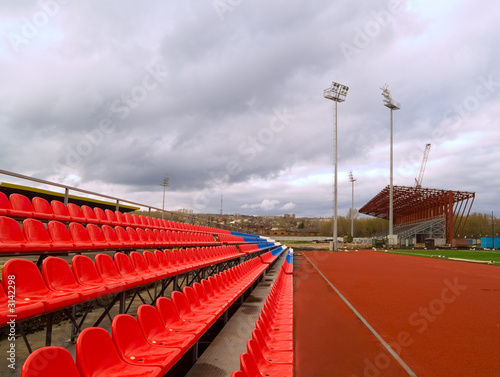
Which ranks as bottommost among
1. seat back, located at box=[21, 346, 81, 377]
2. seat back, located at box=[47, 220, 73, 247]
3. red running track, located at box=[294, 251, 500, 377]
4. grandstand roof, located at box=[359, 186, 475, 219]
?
red running track, located at box=[294, 251, 500, 377]

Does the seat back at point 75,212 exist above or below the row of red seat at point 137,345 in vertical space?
above

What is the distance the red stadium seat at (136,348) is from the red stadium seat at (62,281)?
1.78 ft

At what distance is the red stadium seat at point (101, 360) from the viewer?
1.74 m

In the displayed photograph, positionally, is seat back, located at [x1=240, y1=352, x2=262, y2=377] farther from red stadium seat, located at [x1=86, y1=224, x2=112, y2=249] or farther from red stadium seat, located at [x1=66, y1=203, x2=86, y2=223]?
red stadium seat, located at [x1=66, y1=203, x2=86, y2=223]

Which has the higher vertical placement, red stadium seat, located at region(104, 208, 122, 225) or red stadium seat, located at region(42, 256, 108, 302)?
red stadium seat, located at region(104, 208, 122, 225)

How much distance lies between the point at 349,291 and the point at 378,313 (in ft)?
9.21

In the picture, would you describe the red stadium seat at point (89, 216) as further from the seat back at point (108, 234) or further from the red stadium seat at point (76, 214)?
the seat back at point (108, 234)

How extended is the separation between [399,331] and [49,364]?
5.53 metres

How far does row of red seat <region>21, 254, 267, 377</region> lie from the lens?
1503 mm

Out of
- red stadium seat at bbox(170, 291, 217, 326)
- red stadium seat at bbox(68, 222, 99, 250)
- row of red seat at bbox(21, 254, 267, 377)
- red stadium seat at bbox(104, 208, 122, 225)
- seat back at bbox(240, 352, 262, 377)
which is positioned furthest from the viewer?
red stadium seat at bbox(104, 208, 122, 225)

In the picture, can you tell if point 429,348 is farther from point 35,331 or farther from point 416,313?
point 35,331

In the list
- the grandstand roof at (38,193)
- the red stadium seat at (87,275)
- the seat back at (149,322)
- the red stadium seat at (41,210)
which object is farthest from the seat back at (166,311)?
the grandstand roof at (38,193)

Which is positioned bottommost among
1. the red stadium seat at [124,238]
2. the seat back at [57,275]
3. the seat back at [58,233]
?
the seat back at [57,275]

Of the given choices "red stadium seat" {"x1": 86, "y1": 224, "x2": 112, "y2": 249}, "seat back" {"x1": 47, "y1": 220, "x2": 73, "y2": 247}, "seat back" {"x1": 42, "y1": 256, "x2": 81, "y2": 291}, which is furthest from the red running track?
"seat back" {"x1": 47, "y1": 220, "x2": 73, "y2": 247}
